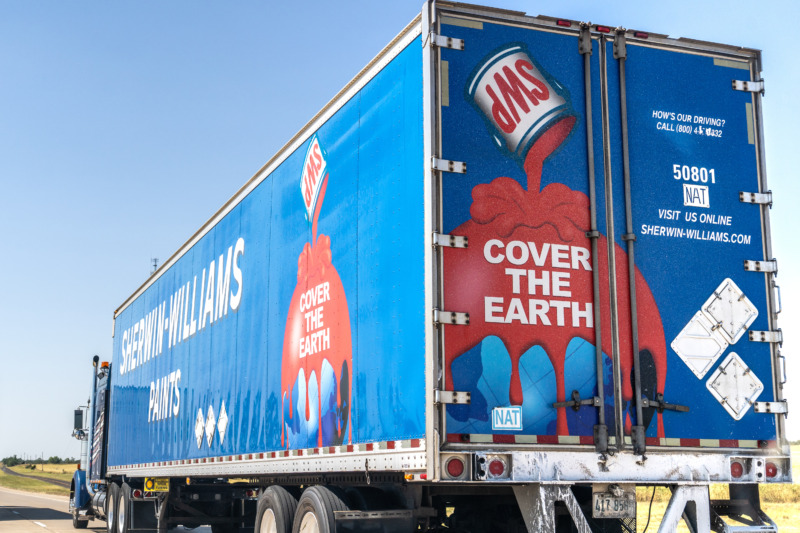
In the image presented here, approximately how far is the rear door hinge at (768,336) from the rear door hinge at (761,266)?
0.50m

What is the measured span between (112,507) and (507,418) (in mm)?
12823

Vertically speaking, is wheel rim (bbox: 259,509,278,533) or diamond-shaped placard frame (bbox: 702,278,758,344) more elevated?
diamond-shaped placard frame (bbox: 702,278,758,344)

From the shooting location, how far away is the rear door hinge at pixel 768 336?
7.53 m

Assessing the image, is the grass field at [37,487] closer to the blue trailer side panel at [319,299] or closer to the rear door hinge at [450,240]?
the blue trailer side panel at [319,299]

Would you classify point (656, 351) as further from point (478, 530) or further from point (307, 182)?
point (307, 182)

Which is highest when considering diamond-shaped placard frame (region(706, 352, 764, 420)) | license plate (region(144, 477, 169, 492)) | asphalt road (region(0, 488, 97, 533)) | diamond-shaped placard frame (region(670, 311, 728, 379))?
diamond-shaped placard frame (region(670, 311, 728, 379))

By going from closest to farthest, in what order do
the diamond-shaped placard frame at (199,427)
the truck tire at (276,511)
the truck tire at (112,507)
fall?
the truck tire at (276,511) → the diamond-shaped placard frame at (199,427) → the truck tire at (112,507)

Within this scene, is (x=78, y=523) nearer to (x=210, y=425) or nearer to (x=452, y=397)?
(x=210, y=425)

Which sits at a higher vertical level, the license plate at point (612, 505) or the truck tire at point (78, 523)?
the license plate at point (612, 505)

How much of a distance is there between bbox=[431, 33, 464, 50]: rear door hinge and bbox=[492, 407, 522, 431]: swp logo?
2671 millimetres

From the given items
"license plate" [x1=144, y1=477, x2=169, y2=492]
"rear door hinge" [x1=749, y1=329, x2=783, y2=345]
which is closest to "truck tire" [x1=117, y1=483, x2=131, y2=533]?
"license plate" [x1=144, y1=477, x2=169, y2=492]

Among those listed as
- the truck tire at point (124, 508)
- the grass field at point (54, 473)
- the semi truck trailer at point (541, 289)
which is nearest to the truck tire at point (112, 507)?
the truck tire at point (124, 508)

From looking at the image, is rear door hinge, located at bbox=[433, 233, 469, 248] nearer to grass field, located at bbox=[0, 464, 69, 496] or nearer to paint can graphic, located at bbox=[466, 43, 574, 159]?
paint can graphic, located at bbox=[466, 43, 574, 159]

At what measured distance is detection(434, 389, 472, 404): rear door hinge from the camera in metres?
6.46
